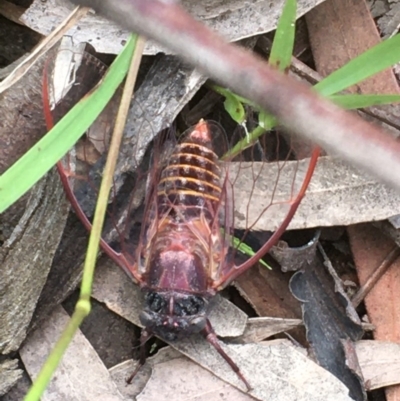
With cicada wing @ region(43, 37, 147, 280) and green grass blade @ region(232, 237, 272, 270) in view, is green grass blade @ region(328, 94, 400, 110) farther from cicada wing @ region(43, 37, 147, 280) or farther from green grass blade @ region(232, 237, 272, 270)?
cicada wing @ region(43, 37, 147, 280)

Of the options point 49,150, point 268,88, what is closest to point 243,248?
point 49,150

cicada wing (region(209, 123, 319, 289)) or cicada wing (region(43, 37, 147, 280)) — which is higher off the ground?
cicada wing (region(209, 123, 319, 289))

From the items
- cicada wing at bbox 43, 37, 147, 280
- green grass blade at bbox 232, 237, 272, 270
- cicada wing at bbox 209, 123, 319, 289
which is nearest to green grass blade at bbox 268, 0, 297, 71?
cicada wing at bbox 209, 123, 319, 289

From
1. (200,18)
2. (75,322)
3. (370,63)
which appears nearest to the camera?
(75,322)

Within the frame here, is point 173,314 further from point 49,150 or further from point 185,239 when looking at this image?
point 49,150

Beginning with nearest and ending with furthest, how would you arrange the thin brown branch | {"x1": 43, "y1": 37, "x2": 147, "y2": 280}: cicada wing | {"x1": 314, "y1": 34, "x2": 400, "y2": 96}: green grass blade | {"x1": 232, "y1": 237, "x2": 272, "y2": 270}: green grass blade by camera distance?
the thin brown branch
{"x1": 314, "y1": 34, "x2": 400, "y2": 96}: green grass blade
{"x1": 43, "y1": 37, "x2": 147, "y2": 280}: cicada wing
{"x1": 232, "y1": 237, "x2": 272, "y2": 270}: green grass blade

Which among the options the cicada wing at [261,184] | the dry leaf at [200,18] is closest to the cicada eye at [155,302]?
the cicada wing at [261,184]

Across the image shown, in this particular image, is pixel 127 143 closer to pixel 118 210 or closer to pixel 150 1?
pixel 118 210
